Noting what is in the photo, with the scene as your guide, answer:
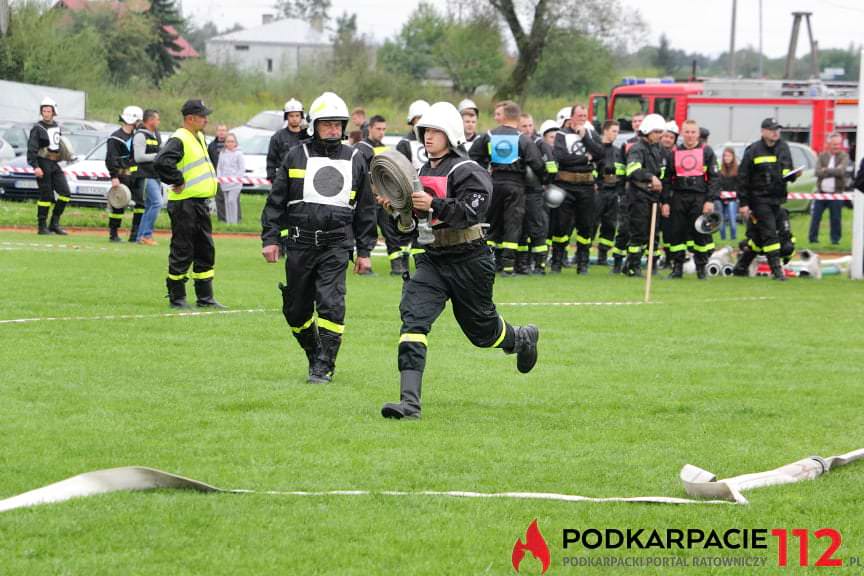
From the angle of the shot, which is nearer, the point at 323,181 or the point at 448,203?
the point at 448,203

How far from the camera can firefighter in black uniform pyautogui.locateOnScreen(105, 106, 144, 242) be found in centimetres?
2253

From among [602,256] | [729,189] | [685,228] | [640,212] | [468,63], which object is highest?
[468,63]

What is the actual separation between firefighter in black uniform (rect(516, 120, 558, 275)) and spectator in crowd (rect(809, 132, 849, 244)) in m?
7.78

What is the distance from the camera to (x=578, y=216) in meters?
20.3

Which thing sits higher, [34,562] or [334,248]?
[334,248]

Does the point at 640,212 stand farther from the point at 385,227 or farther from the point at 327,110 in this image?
the point at 327,110

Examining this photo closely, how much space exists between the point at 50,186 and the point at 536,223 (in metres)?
9.16

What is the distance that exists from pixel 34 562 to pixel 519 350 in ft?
15.2

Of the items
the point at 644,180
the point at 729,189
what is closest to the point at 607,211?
the point at 644,180

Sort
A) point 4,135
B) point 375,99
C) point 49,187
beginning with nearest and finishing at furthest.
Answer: point 49,187
point 4,135
point 375,99

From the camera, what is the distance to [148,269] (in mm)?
17938

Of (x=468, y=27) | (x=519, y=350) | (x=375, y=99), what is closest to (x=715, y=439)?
(x=519, y=350)

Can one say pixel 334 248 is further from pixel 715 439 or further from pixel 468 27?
pixel 468 27

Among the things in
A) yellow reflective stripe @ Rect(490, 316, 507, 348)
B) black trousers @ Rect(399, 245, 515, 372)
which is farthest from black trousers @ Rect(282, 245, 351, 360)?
yellow reflective stripe @ Rect(490, 316, 507, 348)
